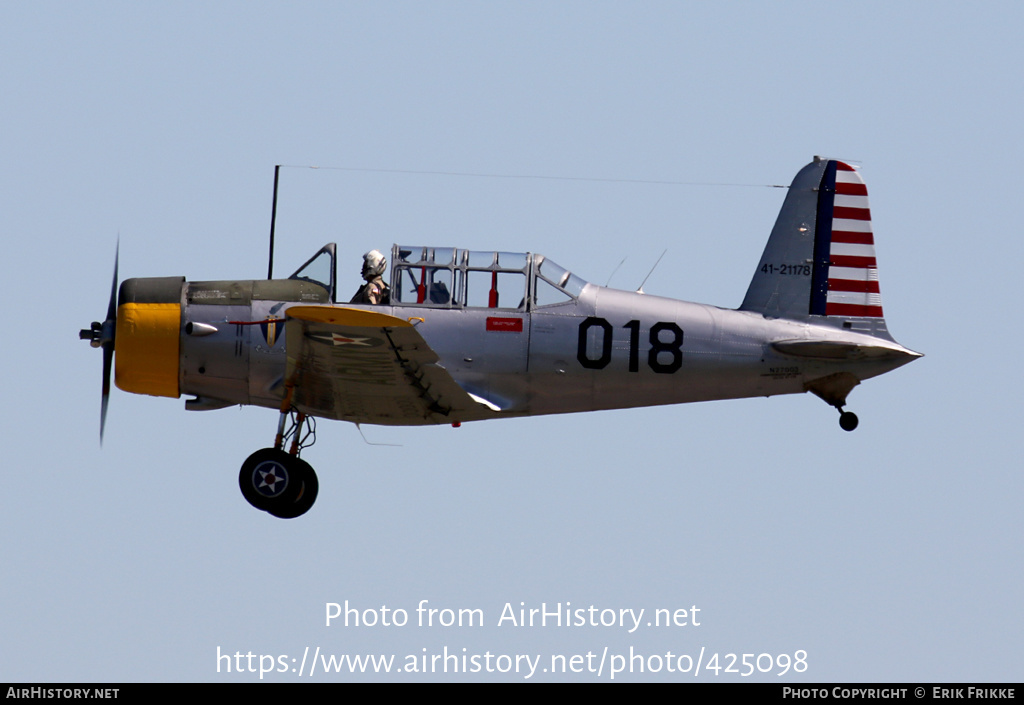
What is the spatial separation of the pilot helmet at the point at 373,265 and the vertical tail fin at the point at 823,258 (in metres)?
3.59

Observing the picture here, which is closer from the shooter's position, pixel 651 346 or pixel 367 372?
pixel 367 372

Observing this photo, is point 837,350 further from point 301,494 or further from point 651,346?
point 301,494

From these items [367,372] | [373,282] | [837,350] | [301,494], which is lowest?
[301,494]

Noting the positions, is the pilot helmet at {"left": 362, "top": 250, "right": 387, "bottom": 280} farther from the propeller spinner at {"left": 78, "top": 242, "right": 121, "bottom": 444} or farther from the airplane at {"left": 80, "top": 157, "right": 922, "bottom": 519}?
the propeller spinner at {"left": 78, "top": 242, "right": 121, "bottom": 444}

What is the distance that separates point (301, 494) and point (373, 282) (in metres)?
2.11

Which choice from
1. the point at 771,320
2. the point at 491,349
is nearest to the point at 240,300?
the point at 491,349

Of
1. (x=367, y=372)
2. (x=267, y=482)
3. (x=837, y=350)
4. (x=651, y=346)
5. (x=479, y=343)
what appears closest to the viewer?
(x=367, y=372)

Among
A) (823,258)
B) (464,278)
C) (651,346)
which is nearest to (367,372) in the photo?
(464,278)

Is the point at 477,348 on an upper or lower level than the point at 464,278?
lower

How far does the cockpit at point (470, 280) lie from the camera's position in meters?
15.7

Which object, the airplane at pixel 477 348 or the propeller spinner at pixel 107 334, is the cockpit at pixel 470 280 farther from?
the propeller spinner at pixel 107 334

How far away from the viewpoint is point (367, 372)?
1483 cm

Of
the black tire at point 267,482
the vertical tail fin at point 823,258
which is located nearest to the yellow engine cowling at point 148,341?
the black tire at point 267,482

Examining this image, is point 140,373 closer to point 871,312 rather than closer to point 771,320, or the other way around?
point 771,320
